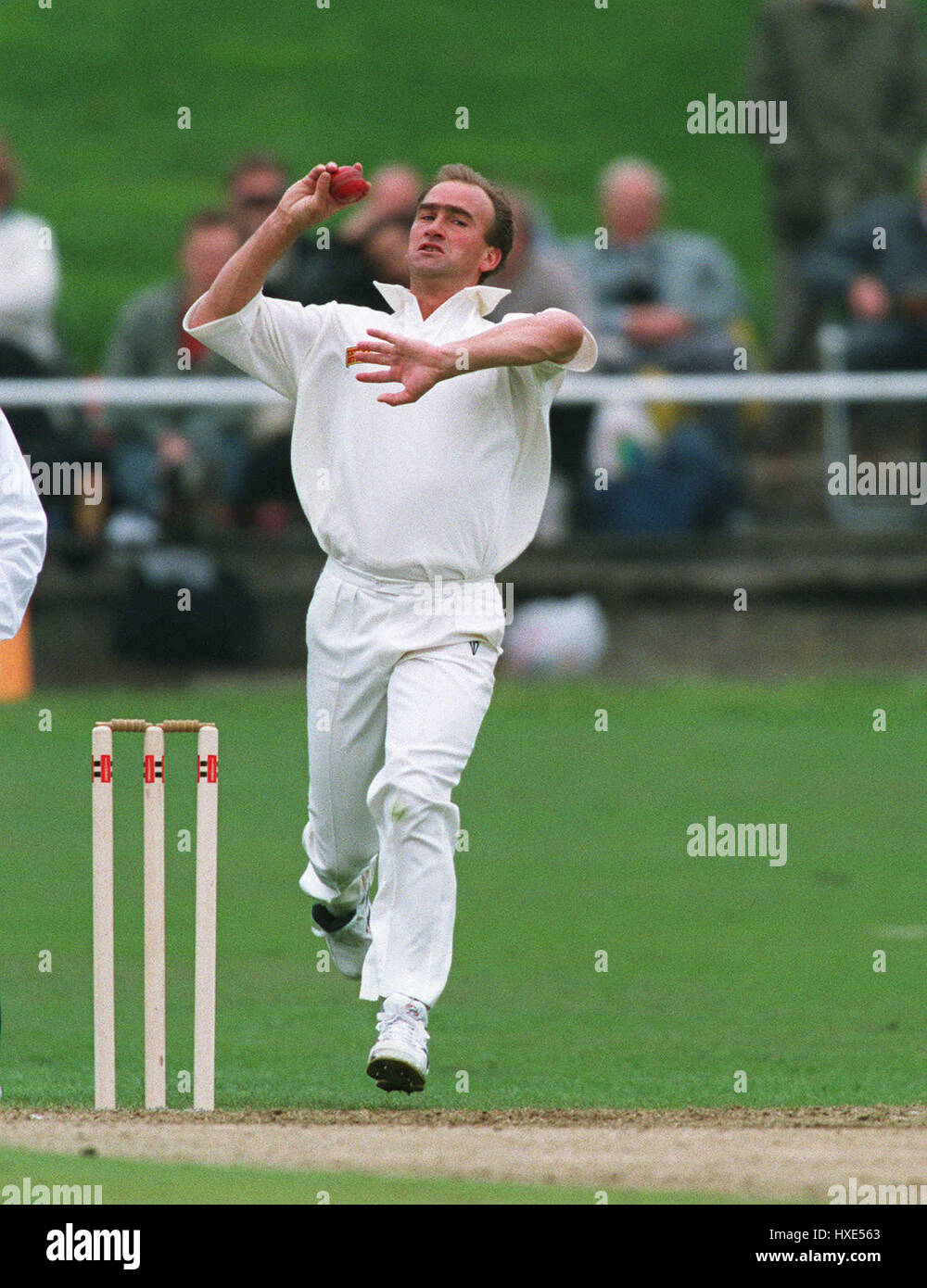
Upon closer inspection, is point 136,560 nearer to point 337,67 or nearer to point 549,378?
point 549,378

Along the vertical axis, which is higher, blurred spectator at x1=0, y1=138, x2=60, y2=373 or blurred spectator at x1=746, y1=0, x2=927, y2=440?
Answer: blurred spectator at x1=746, y1=0, x2=927, y2=440

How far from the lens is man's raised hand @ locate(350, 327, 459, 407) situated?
24.6ft

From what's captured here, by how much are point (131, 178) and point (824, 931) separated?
18.8 m

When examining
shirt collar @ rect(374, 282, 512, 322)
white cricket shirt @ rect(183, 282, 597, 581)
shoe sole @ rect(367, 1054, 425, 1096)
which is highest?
shirt collar @ rect(374, 282, 512, 322)

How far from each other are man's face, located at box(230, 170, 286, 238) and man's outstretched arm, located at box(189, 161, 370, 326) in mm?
8268

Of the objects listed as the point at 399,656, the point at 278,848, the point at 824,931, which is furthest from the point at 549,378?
the point at 278,848

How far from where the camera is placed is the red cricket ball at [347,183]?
7.71m

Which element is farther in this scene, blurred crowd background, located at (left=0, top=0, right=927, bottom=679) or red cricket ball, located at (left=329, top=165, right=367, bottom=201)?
blurred crowd background, located at (left=0, top=0, right=927, bottom=679)

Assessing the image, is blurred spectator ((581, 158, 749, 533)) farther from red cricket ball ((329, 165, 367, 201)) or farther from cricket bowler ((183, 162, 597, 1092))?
red cricket ball ((329, 165, 367, 201))

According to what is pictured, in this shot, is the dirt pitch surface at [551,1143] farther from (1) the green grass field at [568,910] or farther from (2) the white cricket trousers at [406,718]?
(2) the white cricket trousers at [406,718]

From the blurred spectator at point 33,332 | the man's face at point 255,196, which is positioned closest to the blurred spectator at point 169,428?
the man's face at point 255,196

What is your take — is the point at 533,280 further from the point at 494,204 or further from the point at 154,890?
the point at 154,890

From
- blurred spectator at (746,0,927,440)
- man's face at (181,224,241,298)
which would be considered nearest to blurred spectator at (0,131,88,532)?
man's face at (181,224,241,298)

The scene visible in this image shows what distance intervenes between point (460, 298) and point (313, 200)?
1.88 ft
